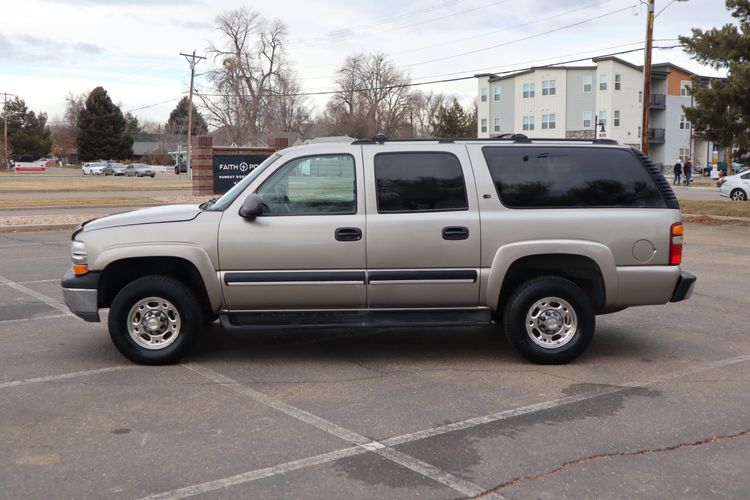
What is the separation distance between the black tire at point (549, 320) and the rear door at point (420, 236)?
390 millimetres

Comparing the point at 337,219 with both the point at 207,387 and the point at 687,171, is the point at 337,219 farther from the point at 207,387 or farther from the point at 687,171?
the point at 687,171

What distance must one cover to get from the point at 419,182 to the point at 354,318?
1271mm

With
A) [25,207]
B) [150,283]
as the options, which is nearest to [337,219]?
[150,283]

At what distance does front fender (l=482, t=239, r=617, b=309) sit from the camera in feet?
20.7

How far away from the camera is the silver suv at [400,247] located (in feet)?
20.5

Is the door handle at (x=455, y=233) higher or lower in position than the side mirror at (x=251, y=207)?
lower

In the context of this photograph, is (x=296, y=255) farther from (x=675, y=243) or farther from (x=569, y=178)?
(x=675, y=243)

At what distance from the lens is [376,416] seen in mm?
5125

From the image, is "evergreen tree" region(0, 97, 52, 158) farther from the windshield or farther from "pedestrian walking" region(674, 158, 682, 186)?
the windshield

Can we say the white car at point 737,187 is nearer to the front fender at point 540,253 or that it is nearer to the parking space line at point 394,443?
the parking space line at point 394,443

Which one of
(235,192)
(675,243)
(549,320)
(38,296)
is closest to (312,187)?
(235,192)

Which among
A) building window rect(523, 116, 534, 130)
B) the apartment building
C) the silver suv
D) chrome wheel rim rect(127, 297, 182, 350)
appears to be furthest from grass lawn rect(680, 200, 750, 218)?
building window rect(523, 116, 534, 130)

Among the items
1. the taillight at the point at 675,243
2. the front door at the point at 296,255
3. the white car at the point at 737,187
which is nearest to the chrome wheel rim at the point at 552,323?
the taillight at the point at 675,243

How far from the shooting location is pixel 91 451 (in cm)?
450
